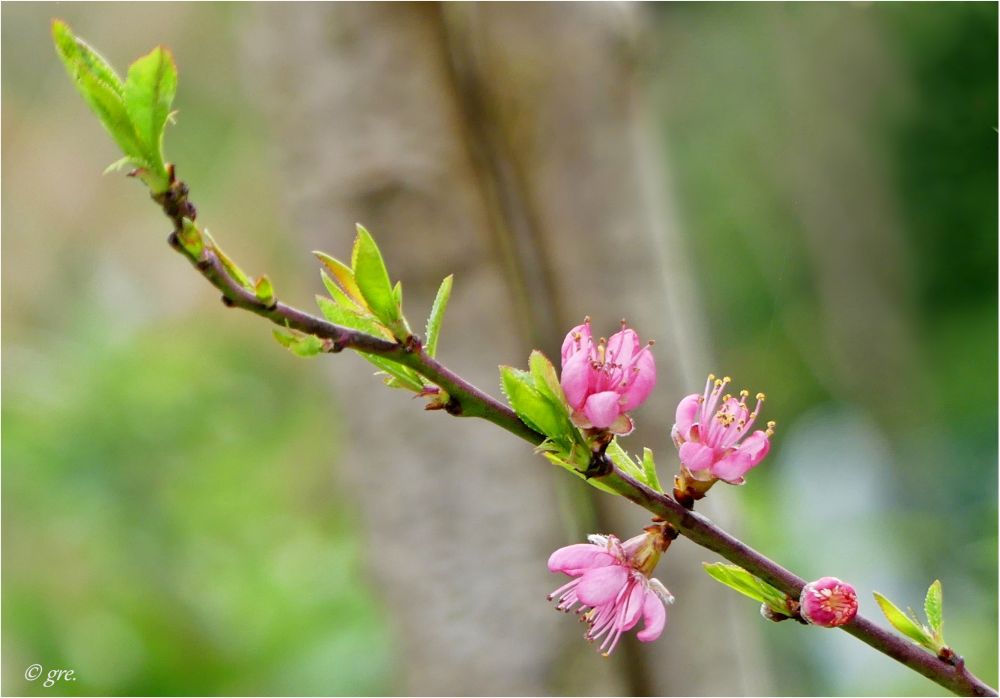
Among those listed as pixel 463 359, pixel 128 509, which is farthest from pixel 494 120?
pixel 128 509

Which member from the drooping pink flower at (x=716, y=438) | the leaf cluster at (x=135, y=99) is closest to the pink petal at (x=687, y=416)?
the drooping pink flower at (x=716, y=438)

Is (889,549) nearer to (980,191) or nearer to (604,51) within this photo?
(604,51)

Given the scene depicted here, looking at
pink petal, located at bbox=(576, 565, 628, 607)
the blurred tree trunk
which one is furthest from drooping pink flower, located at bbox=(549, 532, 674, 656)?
the blurred tree trunk

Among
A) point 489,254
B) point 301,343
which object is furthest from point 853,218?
point 301,343

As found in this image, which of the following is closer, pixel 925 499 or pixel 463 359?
pixel 463 359

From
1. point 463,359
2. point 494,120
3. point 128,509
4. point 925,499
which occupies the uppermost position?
point 494,120

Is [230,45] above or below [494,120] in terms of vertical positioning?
above

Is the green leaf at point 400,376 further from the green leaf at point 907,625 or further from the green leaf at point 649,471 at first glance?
the green leaf at point 907,625
